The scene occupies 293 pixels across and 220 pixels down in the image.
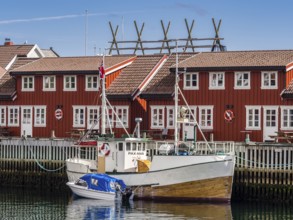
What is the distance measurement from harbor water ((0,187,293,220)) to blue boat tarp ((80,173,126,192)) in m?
0.86

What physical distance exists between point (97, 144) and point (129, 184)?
4248 mm

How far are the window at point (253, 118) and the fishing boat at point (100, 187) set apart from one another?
1027 centimetres

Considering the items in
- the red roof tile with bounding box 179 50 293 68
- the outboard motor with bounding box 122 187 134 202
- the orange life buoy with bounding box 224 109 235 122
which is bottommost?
the outboard motor with bounding box 122 187 134 202

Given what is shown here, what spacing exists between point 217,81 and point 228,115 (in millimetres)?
2641

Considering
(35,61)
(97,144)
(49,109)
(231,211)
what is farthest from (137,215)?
(35,61)

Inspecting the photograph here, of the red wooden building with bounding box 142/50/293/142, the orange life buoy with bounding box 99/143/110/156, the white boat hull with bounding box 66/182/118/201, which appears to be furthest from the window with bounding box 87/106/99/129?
the white boat hull with bounding box 66/182/118/201

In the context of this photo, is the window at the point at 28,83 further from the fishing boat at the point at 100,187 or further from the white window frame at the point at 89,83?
the fishing boat at the point at 100,187

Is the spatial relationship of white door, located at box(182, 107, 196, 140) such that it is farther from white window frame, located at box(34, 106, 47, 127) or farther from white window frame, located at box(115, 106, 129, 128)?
white window frame, located at box(34, 106, 47, 127)

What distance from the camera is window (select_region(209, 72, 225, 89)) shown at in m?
62.8

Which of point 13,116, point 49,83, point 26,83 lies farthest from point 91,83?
point 13,116

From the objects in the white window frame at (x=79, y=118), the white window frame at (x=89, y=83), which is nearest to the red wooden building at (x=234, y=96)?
the white window frame at (x=89, y=83)

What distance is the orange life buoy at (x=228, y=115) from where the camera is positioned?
61.8 m

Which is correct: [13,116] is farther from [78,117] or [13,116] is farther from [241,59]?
[241,59]

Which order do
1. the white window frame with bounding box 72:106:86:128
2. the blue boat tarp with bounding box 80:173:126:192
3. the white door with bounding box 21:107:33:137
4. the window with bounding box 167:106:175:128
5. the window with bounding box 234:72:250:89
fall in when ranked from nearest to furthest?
the blue boat tarp with bounding box 80:173:126:192, the window with bounding box 234:72:250:89, the window with bounding box 167:106:175:128, the white window frame with bounding box 72:106:86:128, the white door with bounding box 21:107:33:137
